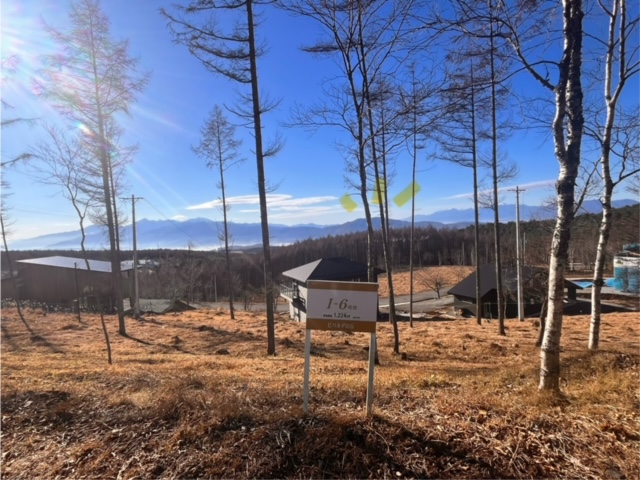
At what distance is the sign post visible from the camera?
3.49m

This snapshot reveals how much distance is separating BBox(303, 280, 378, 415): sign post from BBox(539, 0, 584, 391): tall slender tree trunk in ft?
7.59

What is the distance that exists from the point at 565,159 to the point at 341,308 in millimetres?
3147

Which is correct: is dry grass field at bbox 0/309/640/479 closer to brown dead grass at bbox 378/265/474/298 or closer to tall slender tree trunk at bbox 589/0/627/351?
tall slender tree trunk at bbox 589/0/627/351

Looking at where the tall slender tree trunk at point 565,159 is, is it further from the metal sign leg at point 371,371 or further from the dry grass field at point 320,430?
the metal sign leg at point 371,371

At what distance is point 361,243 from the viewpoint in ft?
331

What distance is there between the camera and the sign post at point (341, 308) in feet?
11.5

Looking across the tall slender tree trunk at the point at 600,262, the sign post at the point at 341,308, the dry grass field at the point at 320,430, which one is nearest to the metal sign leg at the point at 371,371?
the sign post at the point at 341,308

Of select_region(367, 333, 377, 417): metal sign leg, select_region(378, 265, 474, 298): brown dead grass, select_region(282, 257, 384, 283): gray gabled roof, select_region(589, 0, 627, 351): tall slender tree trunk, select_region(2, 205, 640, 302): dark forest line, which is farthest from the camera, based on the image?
select_region(2, 205, 640, 302): dark forest line

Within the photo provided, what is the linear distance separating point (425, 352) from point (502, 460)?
9871mm

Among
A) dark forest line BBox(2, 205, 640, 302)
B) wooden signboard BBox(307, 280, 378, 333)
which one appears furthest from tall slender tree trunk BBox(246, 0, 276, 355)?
dark forest line BBox(2, 205, 640, 302)

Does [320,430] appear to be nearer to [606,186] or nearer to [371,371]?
[371,371]

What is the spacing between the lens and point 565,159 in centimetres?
414

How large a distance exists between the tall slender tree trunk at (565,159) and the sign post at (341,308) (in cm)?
231

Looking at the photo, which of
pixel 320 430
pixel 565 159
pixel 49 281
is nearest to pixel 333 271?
pixel 565 159
